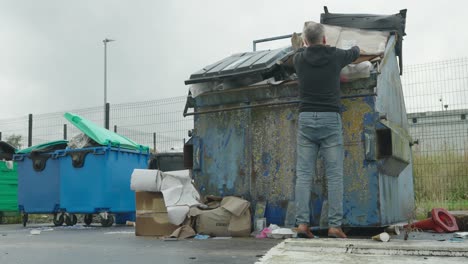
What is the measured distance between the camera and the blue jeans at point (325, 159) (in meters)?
4.01

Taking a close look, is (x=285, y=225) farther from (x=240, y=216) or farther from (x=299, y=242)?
(x=299, y=242)

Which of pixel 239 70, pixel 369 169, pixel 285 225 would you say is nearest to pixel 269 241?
pixel 285 225

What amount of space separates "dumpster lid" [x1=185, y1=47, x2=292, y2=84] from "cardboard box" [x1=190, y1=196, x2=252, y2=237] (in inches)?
47.2

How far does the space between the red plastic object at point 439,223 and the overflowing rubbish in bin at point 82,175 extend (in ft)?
13.6

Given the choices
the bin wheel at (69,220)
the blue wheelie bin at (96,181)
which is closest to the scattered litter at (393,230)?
the blue wheelie bin at (96,181)

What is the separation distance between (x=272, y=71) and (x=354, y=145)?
109cm

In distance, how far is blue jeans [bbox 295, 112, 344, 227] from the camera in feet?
13.2

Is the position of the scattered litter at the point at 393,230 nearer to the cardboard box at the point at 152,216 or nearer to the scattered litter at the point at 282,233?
the scattered litter at the point at 282,233

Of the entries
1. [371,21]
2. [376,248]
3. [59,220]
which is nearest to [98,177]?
[59,220]

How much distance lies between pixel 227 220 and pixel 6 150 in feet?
20.6

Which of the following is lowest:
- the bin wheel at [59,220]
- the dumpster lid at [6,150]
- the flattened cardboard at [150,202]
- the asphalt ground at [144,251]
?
the bin wheel at [59,220]

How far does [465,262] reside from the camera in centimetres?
268

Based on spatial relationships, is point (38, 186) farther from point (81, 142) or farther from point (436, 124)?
point (436, 124)

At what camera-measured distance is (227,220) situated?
460 centimetres
